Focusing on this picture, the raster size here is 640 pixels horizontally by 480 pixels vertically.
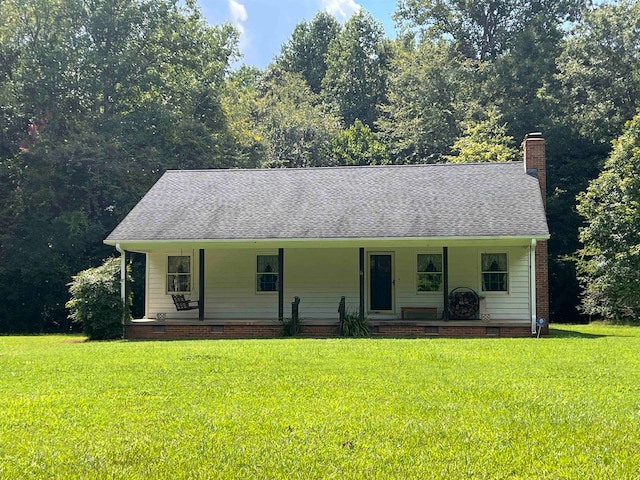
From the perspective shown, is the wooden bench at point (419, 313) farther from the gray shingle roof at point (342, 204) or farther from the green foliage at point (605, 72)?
the green foliage at point (605, 72)

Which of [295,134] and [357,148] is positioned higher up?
[295,134]

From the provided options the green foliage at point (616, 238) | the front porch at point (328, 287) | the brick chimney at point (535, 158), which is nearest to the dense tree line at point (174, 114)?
the green foliage at point (616, 238)

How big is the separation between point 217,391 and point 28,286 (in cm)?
1834

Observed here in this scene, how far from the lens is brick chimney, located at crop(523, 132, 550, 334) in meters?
17.4

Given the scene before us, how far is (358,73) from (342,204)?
3527 cm

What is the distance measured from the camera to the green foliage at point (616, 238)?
21.9 m

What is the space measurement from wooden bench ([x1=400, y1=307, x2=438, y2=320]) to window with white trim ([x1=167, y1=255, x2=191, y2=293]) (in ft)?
19.3

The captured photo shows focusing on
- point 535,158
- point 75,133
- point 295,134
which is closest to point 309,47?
point 295,134

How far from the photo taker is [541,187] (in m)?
18.9

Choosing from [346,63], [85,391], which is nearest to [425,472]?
[85,391]

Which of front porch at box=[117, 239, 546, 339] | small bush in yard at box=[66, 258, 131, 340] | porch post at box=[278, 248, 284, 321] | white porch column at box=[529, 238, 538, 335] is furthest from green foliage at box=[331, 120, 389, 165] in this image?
small bush in yard at box=[66, 258, 131, 340]

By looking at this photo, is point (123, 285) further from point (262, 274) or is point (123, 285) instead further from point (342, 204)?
point (342, 204)

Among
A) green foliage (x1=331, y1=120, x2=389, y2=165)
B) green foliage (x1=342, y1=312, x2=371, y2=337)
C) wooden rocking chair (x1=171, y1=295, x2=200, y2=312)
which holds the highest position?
green foliage (x1=331, y1=120, x2=389, y2=165)

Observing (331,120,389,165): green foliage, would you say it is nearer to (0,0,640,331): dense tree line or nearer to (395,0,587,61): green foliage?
(0,0,640,331): dense tree line
